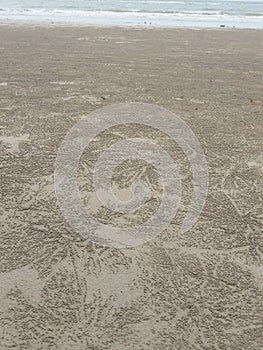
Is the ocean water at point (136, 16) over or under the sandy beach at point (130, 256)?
over

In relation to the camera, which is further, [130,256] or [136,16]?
[136,16]

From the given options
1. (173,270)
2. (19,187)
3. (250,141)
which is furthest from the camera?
(250,141)

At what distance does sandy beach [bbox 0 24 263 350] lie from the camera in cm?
275

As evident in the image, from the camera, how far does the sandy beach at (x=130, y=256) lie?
275 centimetres

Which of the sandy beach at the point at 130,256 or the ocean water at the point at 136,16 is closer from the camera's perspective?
the sandy beach at the point at 130,256

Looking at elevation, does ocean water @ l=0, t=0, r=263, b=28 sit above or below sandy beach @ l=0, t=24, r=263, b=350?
above

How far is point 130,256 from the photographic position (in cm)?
347

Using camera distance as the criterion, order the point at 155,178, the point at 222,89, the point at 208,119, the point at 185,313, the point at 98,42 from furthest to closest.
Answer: the point at 98,42, the point at 222,89, the point at 208,119, the point at 155,178, the point at 185,313

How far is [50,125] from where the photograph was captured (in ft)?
20.3

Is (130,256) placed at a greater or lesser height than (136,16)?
lesser

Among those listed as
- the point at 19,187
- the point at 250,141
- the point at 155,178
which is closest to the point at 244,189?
the point at 155,178

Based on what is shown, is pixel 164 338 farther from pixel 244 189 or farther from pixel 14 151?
pixel 14 151

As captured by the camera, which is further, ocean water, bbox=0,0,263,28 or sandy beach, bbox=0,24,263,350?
ocean water, bbox=0,0,263,28

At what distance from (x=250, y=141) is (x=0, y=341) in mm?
4381
